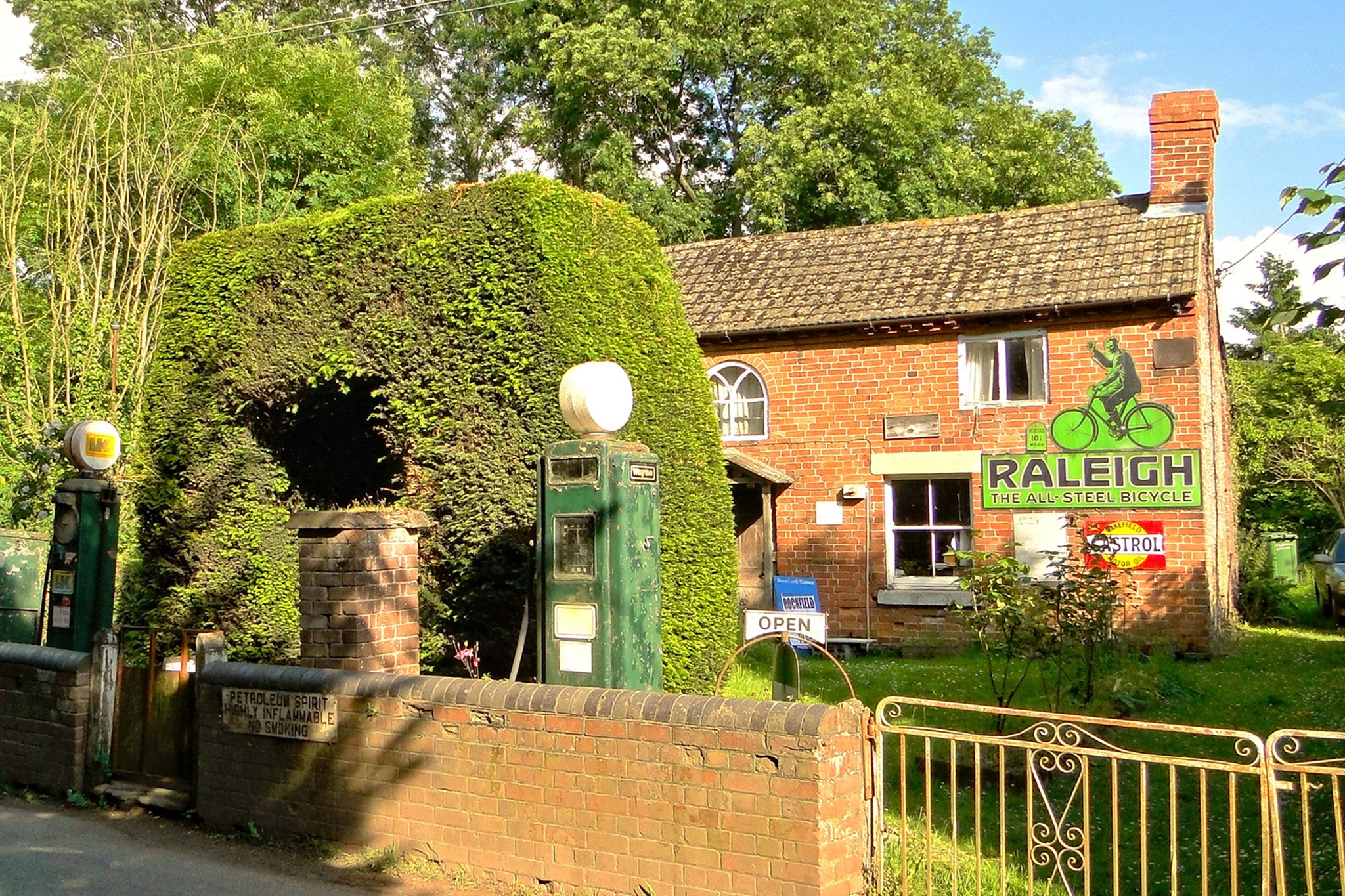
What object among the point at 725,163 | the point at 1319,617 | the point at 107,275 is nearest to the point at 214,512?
the point at 107,275

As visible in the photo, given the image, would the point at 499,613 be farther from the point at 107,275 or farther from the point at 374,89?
the point at 374,89

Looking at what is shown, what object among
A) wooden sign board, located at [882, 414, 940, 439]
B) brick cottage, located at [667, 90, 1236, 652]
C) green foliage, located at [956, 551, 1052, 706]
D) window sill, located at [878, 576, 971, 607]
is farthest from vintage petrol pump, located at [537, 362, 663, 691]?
wooden sign board, located at [882, 414, 940, 439]

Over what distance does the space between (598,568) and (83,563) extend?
17.5ft

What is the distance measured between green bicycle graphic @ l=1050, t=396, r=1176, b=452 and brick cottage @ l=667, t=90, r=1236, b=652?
0.02 m

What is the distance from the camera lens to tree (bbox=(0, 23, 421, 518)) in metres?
16.6

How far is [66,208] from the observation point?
56.4ft

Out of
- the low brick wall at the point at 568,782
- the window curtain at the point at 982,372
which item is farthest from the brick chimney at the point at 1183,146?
the low brick wall at the point at 568,782

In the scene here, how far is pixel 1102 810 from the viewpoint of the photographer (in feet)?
24.7

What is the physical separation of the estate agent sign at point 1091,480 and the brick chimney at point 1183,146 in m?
3.76

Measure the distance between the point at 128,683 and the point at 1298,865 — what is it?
7488mm

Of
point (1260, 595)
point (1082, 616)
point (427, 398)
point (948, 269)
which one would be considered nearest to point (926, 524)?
point (948, 269)

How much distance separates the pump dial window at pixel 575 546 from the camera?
6.17 metres

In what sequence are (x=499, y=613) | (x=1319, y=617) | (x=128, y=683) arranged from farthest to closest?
(x=1319, y=617)
(x=499, y=613)
(x=128, y=683)

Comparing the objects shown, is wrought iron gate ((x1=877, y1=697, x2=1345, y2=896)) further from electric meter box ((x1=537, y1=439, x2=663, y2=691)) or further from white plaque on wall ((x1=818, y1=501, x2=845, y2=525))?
white plaque on wall ((x1=818, y1=501, x2=845, y2=525))
